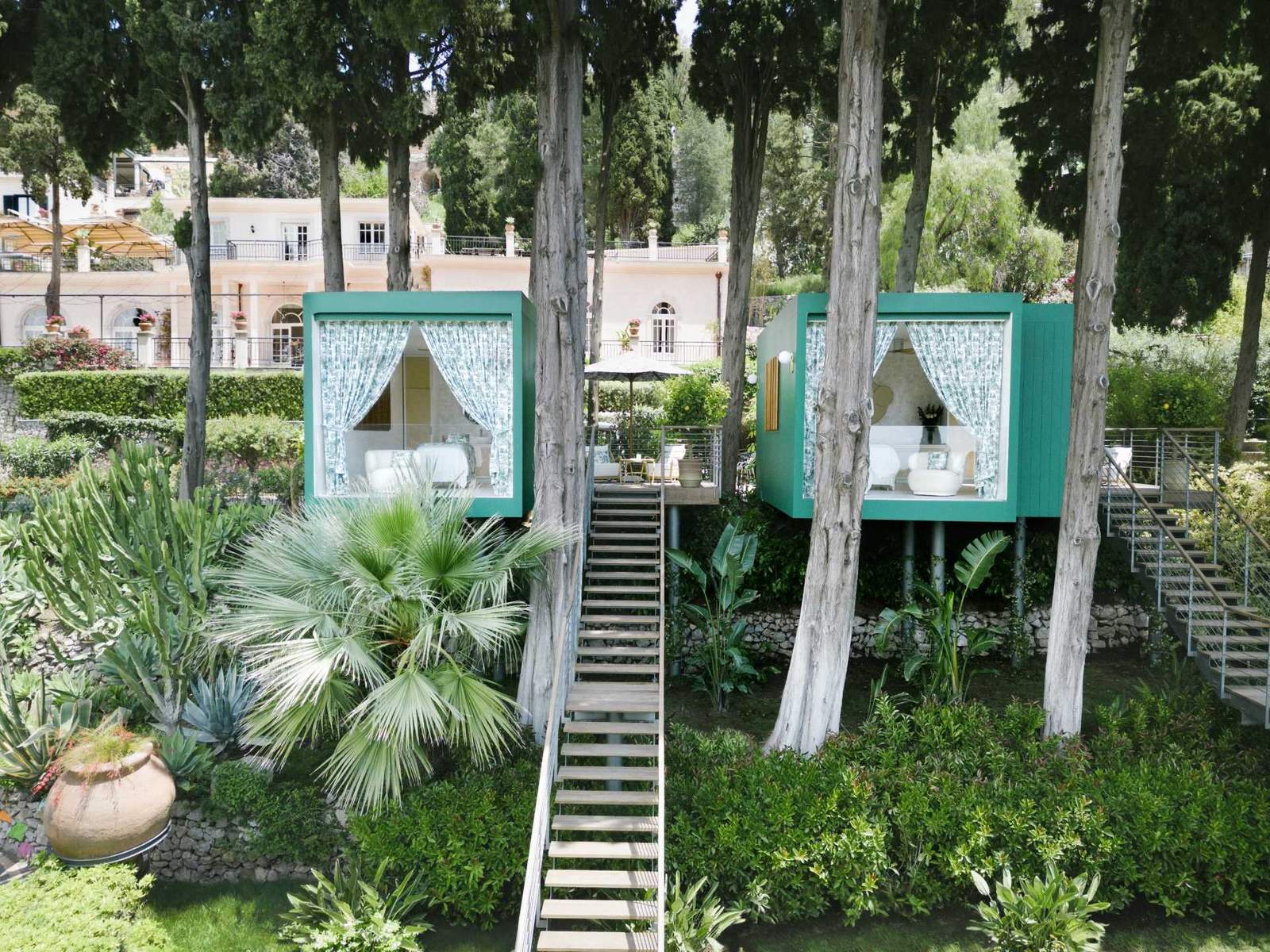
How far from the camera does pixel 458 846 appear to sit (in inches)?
341

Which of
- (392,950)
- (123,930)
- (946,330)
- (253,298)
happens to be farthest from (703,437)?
(253,298)

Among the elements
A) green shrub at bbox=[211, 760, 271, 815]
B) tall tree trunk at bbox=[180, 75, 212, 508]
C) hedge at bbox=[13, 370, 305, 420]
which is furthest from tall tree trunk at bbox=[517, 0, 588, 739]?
hedge at bbox=[13, 370, 305, 420]

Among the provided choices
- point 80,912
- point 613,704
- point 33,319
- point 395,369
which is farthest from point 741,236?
point 33,319

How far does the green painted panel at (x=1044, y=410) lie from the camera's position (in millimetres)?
12039

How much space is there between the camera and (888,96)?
15664 millimetres

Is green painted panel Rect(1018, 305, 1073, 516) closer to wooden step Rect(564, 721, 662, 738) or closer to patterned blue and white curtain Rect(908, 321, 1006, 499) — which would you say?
patterned blue and white curtain Rect(908, 321, 1006, 499)

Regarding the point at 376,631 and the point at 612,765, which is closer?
the point at 376,631

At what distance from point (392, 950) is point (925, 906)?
4718 millimetres

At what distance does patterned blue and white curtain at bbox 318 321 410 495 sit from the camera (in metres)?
11.4

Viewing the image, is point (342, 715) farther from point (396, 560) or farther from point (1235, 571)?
point (1235, 571)

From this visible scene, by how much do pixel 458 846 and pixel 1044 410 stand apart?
8702 mm

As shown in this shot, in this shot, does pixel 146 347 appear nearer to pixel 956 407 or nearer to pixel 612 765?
pixel 612 765

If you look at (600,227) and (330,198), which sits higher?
(600,227)

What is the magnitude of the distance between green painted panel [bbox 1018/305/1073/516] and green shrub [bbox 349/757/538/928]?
24.0 ft
